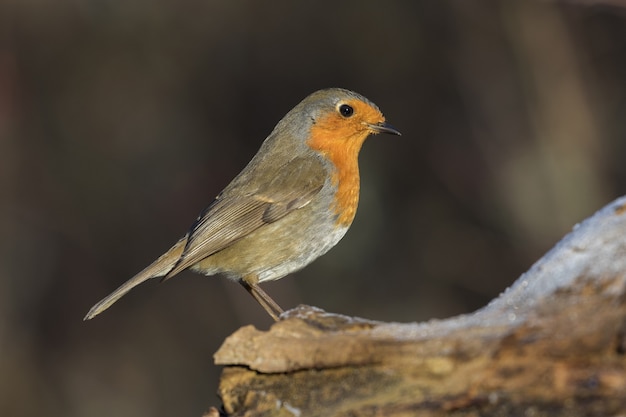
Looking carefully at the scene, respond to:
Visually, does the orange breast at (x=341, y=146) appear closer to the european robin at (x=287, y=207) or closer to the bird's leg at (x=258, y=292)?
the european robin at (x=287, y=207)

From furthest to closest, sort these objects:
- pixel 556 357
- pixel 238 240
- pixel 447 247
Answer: pixel 447 247 → pixel 238 240 → pixel 556 357

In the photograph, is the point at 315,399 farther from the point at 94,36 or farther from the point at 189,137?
the point at 94,36

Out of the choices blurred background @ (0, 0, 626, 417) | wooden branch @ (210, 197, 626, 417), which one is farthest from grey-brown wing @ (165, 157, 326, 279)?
blurred background @ (0, 0, 626, 417)

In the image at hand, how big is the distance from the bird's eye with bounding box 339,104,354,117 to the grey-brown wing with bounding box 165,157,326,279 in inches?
11.1

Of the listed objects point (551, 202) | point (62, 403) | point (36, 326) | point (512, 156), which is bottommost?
point (551, 202)

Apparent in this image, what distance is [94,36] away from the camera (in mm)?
8938

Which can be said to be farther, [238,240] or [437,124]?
[437,124]

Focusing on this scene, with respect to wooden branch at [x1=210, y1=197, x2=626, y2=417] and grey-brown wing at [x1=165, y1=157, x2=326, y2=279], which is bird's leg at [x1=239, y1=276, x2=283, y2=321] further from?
wooden branch at [x1=210, y1=197, x2=626, y2=417]

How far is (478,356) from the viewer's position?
2691mm

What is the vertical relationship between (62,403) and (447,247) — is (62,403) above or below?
above

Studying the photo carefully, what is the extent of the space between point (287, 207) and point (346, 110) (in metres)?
0.62

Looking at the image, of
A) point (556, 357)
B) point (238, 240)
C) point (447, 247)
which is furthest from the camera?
point (447, 247)

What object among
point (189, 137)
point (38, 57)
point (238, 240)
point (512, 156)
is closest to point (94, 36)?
point (38, 57)

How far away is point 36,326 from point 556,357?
6.32m
